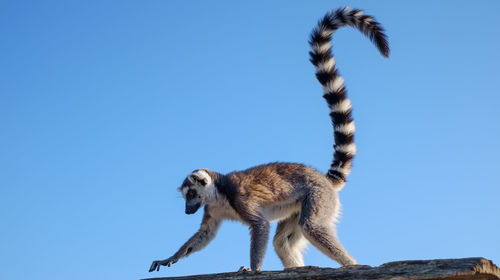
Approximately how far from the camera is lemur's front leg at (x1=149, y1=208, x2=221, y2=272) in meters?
7.05

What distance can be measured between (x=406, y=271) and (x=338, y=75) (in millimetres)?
5066

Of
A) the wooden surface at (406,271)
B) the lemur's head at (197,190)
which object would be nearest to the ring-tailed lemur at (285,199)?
the lemur's head at (197,190)

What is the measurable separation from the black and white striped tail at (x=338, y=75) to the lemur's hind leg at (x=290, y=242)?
1027 millimetres

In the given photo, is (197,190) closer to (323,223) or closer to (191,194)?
(191,194)

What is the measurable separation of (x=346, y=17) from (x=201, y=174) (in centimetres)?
363

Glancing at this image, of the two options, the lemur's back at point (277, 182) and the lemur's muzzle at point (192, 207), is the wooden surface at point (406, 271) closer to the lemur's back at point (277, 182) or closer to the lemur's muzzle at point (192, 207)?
the lemur's back at point (277, 182)

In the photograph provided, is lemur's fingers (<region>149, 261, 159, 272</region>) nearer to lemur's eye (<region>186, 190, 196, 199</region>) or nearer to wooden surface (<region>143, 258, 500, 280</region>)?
lemur's eye (<region>186, 190, 196, 199</region>)

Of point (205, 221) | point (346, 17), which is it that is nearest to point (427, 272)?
point (205, 221)

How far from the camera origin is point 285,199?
307 inches

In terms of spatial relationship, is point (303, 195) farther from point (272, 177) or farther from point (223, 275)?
point (223, 275)

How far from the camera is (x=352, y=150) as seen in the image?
843 centimetres

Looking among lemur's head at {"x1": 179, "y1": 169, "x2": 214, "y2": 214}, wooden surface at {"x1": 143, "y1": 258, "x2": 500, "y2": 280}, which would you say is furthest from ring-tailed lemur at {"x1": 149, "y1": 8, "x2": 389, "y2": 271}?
wooden surface at {"x1": 143, "y1": 258, "x2": 500, "y2": 280}

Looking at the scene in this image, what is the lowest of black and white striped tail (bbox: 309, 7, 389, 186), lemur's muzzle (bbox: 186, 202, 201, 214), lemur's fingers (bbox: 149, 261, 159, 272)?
lemur's fingers (bbox: 149, 261, 159, 272)

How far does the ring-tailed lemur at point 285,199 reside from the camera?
7.26 meters
